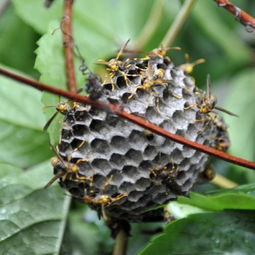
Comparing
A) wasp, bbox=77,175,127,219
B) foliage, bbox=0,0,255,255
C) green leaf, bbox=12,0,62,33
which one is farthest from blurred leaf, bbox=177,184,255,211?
green leaf, bbox=12,0,62,33

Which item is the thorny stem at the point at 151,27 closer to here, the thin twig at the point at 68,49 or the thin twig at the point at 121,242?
the thin twig at the point at 68,49

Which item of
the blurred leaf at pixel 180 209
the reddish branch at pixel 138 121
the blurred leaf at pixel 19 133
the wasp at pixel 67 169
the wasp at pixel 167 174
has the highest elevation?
the reddish branch at pixel 138 121

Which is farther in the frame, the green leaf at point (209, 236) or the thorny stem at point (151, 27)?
the thorny stem at point (151, 27)

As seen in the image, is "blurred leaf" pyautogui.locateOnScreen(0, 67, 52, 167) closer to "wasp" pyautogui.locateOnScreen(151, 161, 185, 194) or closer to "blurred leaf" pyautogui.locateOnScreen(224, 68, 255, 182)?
"wasp" pyautogui.locateOnScreen(151, 161, 185, 194)

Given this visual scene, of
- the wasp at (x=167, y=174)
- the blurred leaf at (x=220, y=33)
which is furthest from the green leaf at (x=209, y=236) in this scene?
the blurred leaf at (x=220, y=33)

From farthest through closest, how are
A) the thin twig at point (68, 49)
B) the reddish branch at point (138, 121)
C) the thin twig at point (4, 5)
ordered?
the thin twig at point (4, 5) → the thin twig at point (68, 49) → the reddish branch at point (138, 121)

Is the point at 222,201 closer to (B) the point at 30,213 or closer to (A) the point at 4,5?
(B) the point at 30,213

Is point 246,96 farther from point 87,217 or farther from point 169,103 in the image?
point 169,103
